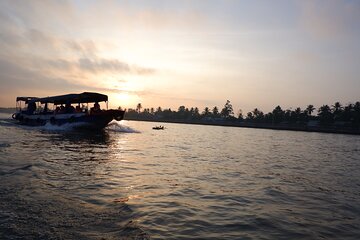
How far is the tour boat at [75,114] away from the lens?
3291 centimetres

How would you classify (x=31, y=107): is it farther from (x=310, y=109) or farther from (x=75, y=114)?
(x=310, y=109)

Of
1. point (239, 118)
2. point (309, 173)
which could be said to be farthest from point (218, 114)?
point (309, 173)

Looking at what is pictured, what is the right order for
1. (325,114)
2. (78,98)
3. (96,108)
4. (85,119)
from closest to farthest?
(85,119), (78,98), (96,108), (325,114)

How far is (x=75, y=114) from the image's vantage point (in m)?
34.3

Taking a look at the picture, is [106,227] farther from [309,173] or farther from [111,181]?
[309,173]

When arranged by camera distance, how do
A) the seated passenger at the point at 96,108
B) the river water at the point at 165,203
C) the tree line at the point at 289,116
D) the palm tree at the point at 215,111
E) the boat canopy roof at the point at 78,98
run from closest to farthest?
the river water at the point at 165,203 < the boat canopy roof at the point at 78,98 < the seated passenger at the point at 96,108 < the tree line at the point at 289,116 < the palm tree at the point at 215,111

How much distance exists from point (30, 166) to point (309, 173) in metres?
12.2

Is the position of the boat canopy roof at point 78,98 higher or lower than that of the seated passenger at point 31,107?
higher

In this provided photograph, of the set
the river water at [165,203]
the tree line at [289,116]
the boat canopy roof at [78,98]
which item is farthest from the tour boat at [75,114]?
the tree line at [289,116]

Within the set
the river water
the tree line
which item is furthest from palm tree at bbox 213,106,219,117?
the river water

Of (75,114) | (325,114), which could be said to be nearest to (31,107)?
(75,114)

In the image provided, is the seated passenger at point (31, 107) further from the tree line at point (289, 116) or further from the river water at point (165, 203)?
the tree line at point (289, 116)

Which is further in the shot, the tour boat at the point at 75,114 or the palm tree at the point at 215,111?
the palm tree at the point at 215,111

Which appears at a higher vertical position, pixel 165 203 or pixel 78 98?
pixel 78 98
